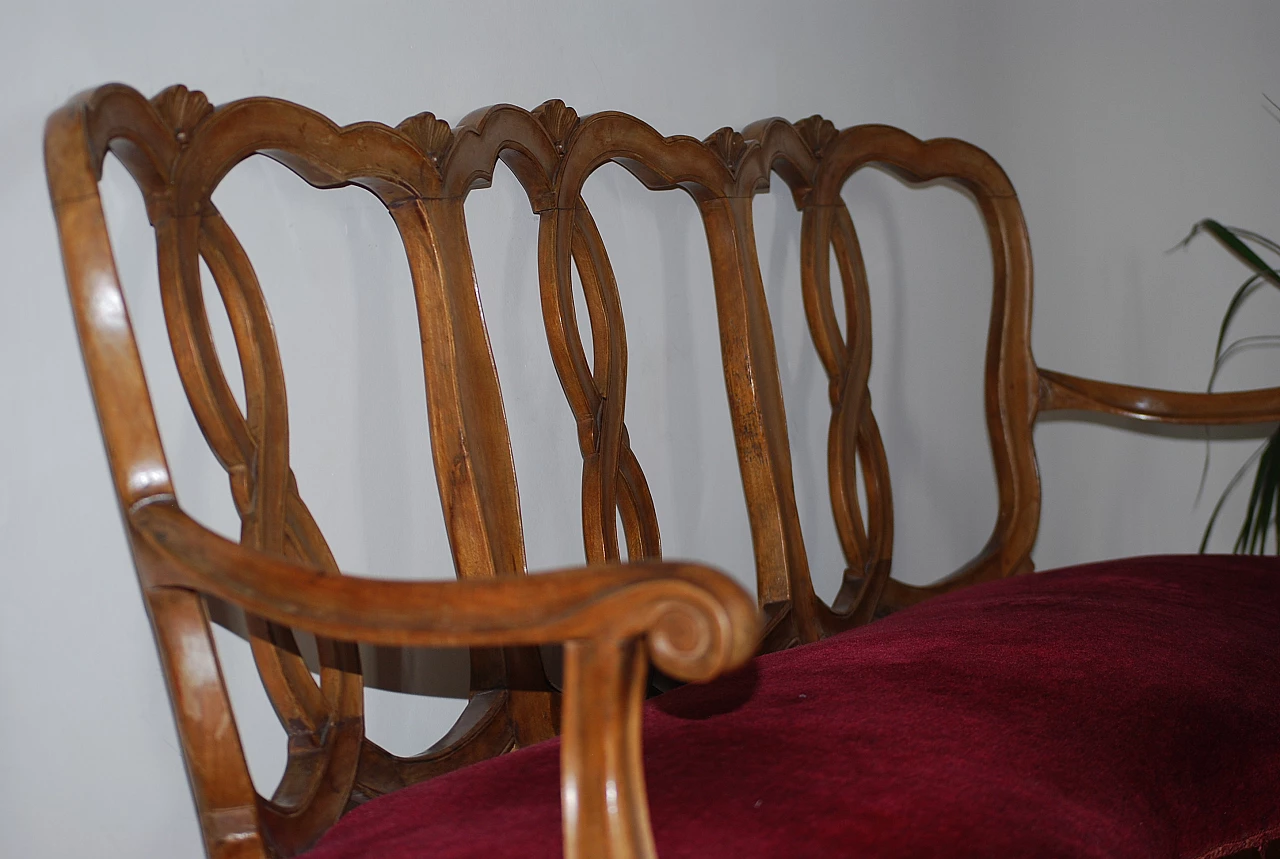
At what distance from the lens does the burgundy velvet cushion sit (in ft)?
2.60

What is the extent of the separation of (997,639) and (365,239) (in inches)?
28.3

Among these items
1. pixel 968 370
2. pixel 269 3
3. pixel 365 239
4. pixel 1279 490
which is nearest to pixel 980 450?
pixel 968 370

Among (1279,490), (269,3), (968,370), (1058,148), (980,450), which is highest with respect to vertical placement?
(269,3)

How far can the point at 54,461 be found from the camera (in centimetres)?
101

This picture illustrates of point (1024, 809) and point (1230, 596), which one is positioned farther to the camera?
point (1230, 596)

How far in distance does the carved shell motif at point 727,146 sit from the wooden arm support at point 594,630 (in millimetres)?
840

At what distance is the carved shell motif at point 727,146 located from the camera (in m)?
1.42

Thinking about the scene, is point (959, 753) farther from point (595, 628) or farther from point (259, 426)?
point (259, 426)

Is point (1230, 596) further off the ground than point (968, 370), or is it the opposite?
point (968, 370)

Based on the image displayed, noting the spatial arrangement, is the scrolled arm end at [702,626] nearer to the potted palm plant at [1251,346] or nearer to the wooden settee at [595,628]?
the wooden settee at [595,628]

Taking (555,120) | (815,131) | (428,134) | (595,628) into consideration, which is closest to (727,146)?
(815,131)

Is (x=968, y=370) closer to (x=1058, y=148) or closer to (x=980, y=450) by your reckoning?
(x=980, y=450)

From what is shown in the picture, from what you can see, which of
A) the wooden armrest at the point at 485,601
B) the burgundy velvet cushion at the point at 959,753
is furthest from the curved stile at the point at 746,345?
the wooden armrest at the point at 485,601

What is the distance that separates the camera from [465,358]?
A: 114 centimetres
